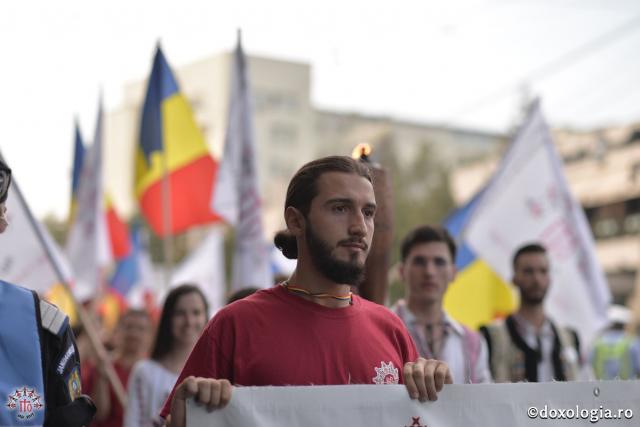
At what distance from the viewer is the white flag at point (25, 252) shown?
6539 millimetres

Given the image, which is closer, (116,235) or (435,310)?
(435,310)

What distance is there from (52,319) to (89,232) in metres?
7.42

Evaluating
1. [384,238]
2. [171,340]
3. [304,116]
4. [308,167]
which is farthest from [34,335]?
[304,116]

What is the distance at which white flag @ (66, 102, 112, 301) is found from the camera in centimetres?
1052

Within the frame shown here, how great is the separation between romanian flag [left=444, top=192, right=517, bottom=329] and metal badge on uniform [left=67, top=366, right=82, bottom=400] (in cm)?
639

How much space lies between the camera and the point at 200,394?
3.06m

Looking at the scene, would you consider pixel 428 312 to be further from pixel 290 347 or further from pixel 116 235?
pixel 116 235

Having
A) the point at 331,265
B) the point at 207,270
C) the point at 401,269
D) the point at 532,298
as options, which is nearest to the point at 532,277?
the point at 532,298

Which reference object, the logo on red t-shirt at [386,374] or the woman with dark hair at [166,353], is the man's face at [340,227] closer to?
the logo on red t-shirt at [386,374]

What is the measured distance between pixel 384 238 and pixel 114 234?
37.6 ft

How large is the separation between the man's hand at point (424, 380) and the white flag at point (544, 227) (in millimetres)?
5865

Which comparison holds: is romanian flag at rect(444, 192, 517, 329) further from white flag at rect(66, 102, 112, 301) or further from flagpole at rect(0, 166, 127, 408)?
white flag at rect(66, 102, 112, 301)

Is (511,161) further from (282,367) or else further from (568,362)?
(282,367)

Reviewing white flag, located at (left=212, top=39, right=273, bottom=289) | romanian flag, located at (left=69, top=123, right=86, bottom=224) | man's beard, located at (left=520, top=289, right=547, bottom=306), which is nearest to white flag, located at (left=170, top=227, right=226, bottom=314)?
romanian flag, located at (left=69, top=123, right=86, bottom=224)
